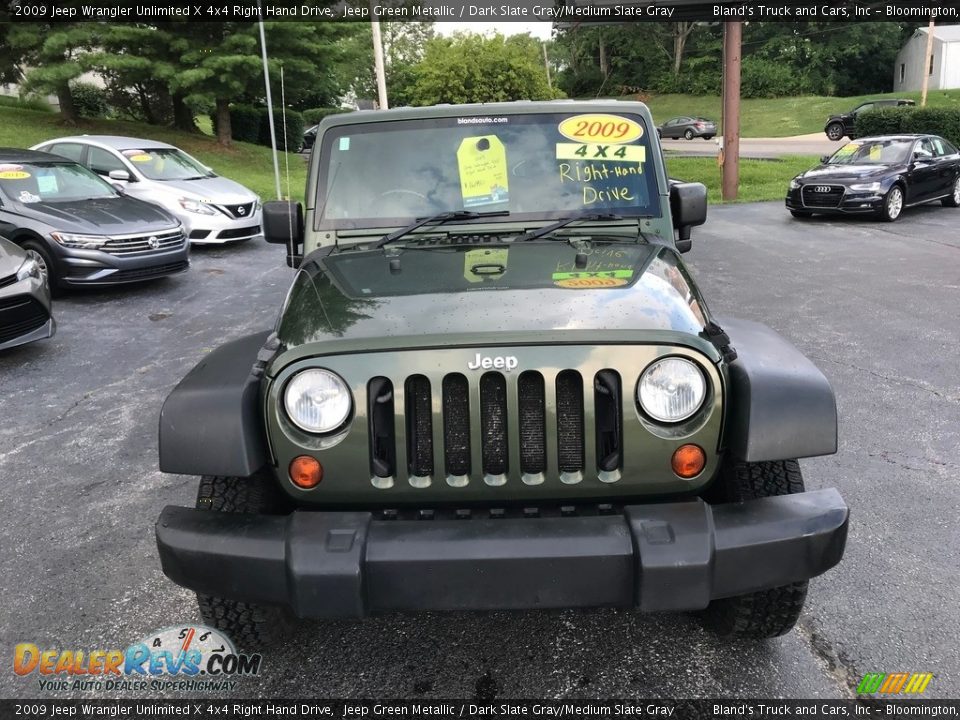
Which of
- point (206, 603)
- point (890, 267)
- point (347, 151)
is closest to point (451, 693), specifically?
point (206, 603)

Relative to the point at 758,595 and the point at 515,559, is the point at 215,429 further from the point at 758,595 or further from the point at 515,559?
the point at 758,595

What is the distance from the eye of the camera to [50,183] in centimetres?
888

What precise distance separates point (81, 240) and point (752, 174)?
53.5 ft

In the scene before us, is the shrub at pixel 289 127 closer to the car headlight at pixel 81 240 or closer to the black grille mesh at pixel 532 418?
the car headlight at pixel 81 240

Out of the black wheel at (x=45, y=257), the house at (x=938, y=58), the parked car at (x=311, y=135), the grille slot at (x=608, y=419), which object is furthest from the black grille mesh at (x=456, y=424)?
the house at (x=938, y=58)

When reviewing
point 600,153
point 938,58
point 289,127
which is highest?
point 938,58

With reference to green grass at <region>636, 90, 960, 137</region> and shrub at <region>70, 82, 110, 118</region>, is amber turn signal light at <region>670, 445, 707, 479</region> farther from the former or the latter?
green grass at <region>636, 90, 960, 137</region>

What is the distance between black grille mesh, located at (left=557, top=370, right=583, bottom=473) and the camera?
2152 millimetres

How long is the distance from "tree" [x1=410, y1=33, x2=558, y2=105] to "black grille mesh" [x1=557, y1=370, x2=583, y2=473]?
19.4m

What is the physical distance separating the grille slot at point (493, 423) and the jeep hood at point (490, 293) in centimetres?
13

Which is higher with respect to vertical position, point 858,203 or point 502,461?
point 502,461

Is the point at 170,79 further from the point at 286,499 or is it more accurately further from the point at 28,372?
the point at 286,499

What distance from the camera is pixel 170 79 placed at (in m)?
20.2

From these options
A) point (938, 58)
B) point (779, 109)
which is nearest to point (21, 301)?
point (779, 109)
